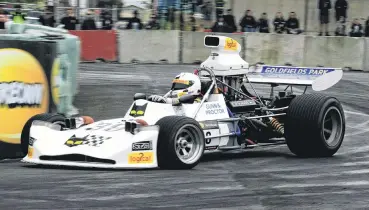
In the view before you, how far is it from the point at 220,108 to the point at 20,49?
9.88 ft

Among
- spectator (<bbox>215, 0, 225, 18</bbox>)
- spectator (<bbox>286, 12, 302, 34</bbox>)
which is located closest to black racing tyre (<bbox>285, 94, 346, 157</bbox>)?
spectator (<bbox>286, 12, 302, 34</bbox>)

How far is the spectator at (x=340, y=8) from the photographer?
26984mm

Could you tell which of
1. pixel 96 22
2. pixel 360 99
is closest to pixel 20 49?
pixel 360 99

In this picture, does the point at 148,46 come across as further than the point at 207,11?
No

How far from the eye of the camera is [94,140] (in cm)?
943

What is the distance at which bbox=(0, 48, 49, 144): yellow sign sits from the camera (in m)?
11.1

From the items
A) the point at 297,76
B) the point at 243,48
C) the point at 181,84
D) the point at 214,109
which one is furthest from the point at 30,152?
the point at 243,48

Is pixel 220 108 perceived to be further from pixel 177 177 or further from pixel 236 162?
pixel 177 177

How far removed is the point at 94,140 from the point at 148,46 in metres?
16.1

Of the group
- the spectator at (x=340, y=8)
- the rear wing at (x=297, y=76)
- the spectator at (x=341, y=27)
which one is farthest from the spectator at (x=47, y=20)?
→ the rear wing at (x=297, y=76)

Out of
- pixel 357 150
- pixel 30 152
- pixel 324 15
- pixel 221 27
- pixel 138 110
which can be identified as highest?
pixel 324 15

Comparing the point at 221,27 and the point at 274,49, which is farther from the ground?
the point at 221,27

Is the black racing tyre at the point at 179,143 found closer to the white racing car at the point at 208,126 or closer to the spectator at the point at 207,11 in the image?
the white racing car at the point at 208,126

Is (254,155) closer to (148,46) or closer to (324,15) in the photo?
(148,46)
